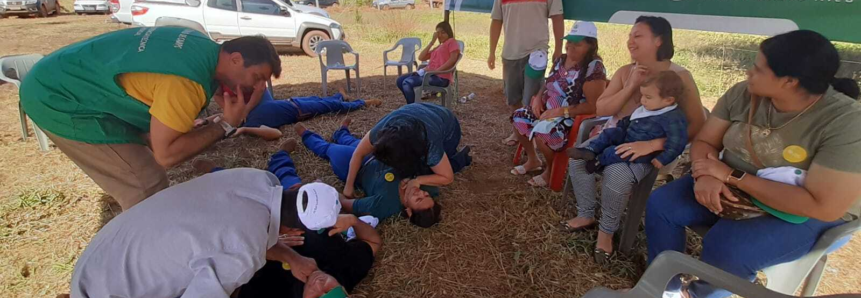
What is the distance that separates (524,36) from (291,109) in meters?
2.41

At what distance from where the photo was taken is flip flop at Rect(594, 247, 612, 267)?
7.36ft

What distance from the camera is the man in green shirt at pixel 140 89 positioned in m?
1.66

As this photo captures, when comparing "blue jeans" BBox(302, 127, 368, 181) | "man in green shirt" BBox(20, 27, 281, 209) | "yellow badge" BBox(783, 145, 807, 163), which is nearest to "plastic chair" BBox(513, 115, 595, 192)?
"yellow badge" BBox(783, 145, 807, 163)

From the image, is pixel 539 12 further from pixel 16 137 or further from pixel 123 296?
pixel 16 137

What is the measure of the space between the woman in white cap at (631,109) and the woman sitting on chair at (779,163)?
27 centimetres

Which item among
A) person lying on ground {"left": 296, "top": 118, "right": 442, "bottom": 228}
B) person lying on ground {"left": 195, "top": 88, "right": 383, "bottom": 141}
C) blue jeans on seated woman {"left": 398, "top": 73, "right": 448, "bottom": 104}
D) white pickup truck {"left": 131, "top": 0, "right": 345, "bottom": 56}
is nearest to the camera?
person lying on ground {"left": 296, "top": 118, "right": 442, "bottom": 228}

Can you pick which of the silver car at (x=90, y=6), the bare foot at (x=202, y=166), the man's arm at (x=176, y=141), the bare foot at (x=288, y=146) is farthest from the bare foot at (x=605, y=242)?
the silver car at (x=90, y=6)

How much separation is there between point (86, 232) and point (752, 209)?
3428mm

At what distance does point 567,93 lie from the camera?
9.64 ft

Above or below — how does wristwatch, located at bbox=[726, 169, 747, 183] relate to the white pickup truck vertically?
below

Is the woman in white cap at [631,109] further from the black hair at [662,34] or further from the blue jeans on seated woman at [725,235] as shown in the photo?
the blue jeans on seated woman at [725,235]

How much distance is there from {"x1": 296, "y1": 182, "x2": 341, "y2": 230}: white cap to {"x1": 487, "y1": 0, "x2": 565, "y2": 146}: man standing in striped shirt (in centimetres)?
266

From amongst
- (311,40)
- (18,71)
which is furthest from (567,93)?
(311,40)

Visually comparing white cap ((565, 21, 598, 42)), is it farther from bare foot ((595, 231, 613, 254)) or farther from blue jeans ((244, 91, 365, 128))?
blue jeans ((244, 91, 365, 128))
